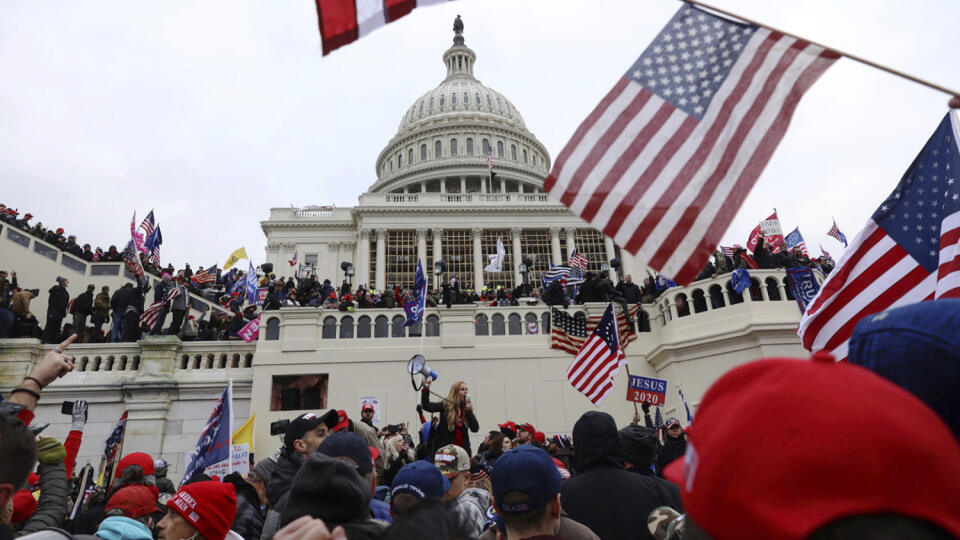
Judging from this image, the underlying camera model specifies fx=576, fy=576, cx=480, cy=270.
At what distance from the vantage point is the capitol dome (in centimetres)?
6209

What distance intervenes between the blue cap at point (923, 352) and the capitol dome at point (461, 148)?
57.5 m

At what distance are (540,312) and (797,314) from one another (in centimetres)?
698

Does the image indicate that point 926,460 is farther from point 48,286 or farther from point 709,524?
point 48,286

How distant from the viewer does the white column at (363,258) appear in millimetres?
43594

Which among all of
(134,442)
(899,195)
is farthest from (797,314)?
(134,442)

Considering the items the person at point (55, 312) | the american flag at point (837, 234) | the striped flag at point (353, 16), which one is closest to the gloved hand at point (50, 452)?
the striped flag at point (353, 16)

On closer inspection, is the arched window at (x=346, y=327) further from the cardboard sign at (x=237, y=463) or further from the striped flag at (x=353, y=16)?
the striped flag at (x=353, y=16)

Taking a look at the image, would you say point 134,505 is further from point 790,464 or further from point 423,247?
point 423,247

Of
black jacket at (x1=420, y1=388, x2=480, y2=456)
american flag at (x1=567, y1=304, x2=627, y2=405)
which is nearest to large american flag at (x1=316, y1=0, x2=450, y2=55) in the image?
black jacket at (x1=420, y1=388, x2=480, y2=456)

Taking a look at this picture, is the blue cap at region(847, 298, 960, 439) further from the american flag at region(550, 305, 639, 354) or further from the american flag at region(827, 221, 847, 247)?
the american flag at region(827, 221, 847, 247)

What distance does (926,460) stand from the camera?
942mm

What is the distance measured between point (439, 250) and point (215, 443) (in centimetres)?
3845

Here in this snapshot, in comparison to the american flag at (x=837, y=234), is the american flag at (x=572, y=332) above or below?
A: below

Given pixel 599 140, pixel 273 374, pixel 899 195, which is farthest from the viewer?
pixel 273 374
